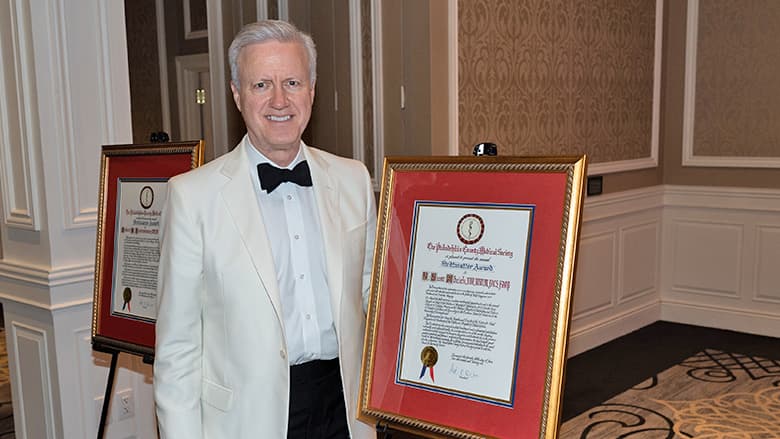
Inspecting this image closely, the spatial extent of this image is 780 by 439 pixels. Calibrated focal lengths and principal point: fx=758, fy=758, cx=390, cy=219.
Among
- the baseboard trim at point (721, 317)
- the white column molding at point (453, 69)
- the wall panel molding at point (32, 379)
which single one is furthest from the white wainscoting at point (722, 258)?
the wall panel molding at point (32, 379)

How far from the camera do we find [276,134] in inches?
72.0

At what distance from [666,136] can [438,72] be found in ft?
9.19

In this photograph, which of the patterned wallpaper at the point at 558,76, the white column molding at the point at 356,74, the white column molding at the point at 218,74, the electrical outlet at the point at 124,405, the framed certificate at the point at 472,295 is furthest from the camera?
the white column molding at the point at 218,74

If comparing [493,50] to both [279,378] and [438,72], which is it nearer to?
[438,72]

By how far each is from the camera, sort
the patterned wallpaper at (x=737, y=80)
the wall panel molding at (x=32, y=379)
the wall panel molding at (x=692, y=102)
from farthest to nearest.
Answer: the wall panel molding at (x=692, y=102)
the patterned wallpaper at (x=737, y=80)
the wall panel molding at (x=32, y=379)

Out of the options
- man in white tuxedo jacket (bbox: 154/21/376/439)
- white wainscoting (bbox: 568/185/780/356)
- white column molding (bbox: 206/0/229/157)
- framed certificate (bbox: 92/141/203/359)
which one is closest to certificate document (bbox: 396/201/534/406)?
man in white tuxedo jacket (bbox: 154/21/376/439)

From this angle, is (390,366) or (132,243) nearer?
(390,366)

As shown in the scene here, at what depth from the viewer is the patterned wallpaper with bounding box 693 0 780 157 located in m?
5.41

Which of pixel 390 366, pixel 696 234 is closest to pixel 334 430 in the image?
pixel 390 366

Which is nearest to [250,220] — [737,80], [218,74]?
Answer: [218,74]

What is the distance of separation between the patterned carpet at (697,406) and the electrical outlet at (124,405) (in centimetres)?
209

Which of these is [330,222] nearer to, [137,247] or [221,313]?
[221,313]

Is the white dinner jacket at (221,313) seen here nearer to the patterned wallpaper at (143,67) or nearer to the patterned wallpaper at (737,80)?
the patterned wallpaper at (143,67)

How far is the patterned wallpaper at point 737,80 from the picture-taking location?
541 centimetres
